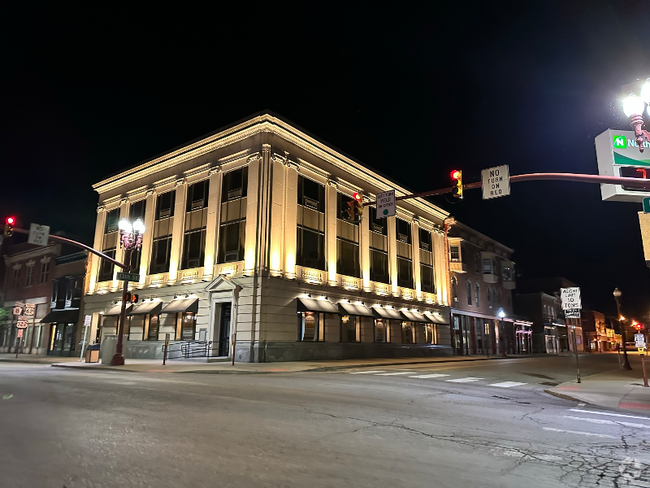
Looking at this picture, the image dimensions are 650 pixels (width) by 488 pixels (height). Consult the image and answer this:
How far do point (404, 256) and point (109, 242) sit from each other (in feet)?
83.1

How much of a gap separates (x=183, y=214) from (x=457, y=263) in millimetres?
29644

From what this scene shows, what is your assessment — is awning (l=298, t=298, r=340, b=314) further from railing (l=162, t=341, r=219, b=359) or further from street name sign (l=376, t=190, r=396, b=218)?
street name sign (l=376, t=190, r=396, b=218)

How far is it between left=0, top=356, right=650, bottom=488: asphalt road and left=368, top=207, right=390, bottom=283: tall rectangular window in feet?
84.5

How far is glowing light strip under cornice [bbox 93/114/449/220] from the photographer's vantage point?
29078mm

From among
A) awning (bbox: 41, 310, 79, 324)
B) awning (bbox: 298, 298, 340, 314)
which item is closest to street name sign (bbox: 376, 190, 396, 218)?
awning (bbox: 298, 298, 340, 314)

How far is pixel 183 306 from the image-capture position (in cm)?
2916

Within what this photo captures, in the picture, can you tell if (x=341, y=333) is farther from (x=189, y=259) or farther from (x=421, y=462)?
(x=421, y=462)

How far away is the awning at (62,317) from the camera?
3856cm

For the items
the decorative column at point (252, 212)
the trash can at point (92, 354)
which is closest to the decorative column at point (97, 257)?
the trash can at point (92, 354)

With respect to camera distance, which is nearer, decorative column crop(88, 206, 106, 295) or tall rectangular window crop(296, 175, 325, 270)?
tall rectangular window crop(296, 175, 325, 270)

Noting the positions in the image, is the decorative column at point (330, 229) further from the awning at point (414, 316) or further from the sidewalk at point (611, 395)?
the sidewalk at point (611, 395)

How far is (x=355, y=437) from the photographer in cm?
651

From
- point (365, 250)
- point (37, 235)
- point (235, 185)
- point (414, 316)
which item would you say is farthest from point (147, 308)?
point (414, 316)

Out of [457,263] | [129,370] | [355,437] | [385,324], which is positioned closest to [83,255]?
[129,370]
